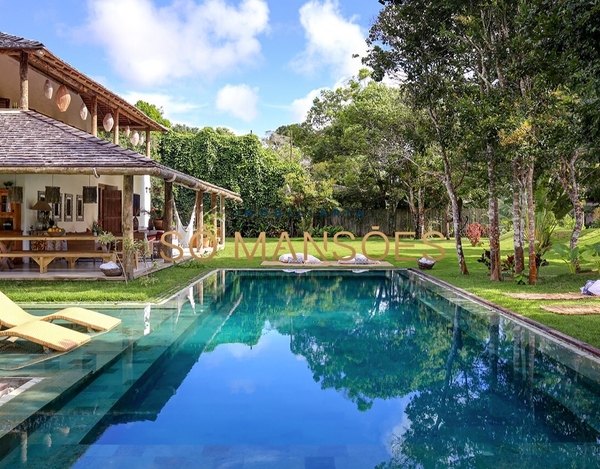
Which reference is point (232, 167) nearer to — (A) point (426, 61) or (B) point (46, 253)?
(A) point (426, 61)

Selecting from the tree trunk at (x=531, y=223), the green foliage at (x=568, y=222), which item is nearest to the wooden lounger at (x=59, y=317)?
the tree trunk at (x=531, y=223)

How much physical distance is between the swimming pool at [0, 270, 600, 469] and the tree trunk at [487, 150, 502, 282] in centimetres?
401

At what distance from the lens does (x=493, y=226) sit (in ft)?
43.9

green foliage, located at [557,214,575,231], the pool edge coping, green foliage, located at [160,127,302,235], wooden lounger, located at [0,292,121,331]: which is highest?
green foliage, located at [160,127,302,235]

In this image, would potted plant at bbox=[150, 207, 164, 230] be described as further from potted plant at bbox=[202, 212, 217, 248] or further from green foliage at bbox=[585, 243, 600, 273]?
green foliage at bbox=[585, 243, 600, 273]

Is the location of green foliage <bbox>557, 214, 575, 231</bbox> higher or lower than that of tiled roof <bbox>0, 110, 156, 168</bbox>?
lower

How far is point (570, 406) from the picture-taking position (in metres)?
5.32

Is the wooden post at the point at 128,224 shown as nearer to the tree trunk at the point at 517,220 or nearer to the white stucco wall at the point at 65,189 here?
the white stucco wall at the point at 65,189

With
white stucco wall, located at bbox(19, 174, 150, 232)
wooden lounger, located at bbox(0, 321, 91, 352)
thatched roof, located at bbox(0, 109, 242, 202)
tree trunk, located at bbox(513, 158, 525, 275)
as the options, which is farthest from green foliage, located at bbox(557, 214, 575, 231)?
wooden lounger, located at bbox(0, 321, 91, 352)

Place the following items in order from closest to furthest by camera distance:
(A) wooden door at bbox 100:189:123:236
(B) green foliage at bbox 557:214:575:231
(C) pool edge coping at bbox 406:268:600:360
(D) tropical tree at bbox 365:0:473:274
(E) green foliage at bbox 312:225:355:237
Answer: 1. (C) pool edge coping at bbox 406:268:600:360
2. (D) tropical tree at bbox 365:0:473:274
3. (A) wooden door at bbox 100:189:123:236
4. (B) green foliage at bbox 557:214:575:231
5. (E) green foliage at bbox 312:225:355:237

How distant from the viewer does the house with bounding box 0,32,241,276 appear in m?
11.9

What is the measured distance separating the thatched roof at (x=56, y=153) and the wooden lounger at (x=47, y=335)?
5162 mm

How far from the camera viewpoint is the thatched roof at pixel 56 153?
11727 millimetres

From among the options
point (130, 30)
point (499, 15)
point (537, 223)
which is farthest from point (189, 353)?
point (130, 30)
